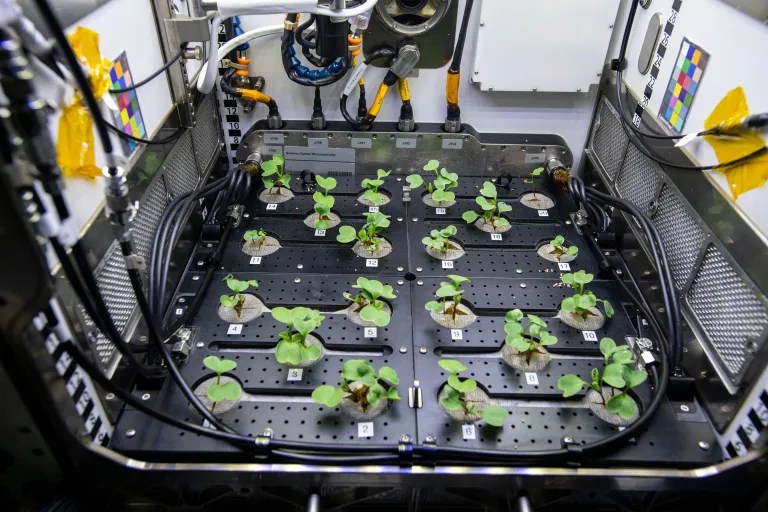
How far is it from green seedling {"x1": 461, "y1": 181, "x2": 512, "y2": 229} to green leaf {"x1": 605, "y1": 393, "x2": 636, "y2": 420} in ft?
2.57

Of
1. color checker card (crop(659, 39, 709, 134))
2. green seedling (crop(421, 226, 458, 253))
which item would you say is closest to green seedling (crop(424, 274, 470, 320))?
green seedling (crop(421, 226, 458, 253))

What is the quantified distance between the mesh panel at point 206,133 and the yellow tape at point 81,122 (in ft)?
2.28

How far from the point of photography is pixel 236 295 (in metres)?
1.65

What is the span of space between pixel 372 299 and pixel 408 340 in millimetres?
160

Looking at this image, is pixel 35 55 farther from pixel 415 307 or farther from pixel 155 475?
pixel 415 307

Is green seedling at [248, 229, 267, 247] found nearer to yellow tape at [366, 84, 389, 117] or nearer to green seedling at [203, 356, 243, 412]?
green seedling at [203, 356, 243, 412]

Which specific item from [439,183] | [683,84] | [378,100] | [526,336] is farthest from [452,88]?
[526,336]

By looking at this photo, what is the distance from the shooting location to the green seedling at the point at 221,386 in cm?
132

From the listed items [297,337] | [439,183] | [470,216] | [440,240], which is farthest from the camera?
[439,183]

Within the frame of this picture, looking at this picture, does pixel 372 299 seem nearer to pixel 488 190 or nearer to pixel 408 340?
pixel 408 340

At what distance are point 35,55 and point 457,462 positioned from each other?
1.12 meters

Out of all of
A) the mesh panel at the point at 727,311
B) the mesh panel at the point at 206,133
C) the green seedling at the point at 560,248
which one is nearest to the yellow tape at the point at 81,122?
the mesh panel at the point at 206,133

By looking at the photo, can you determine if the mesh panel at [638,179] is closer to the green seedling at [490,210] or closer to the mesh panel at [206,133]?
the green seedling at [490,210]

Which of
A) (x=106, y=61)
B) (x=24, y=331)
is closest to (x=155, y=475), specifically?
(x=24, y=331)
